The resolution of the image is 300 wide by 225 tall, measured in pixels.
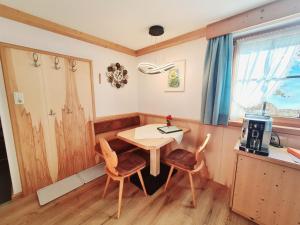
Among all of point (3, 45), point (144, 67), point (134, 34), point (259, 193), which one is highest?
point (134, 34)

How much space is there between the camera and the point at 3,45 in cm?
147

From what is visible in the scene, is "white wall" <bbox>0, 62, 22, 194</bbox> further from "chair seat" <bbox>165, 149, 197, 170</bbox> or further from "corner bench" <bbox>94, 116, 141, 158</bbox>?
"chair seat" <bbox>165, 149, 197, 170</bbox>

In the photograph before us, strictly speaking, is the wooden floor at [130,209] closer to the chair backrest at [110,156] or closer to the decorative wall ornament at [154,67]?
the chair backrest at [110,156]

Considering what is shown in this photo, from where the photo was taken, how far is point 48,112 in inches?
72.7

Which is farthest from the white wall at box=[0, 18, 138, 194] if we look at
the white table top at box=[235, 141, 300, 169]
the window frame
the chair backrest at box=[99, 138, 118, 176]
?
the white table top at box=[235, 141, 300, 169]

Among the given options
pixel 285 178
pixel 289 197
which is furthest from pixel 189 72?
pixel 289 197

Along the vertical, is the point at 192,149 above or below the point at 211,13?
below

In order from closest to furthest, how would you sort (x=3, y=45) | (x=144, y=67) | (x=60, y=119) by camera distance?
1. (x=3, y=45)
2. (x=144, y=67)
3. (x=60, y=119)

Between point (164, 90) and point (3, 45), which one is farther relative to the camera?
point (164, 90)

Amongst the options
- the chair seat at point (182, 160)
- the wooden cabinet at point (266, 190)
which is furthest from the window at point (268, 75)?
the chair seat at point (182, 160)

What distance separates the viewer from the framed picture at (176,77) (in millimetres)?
2281

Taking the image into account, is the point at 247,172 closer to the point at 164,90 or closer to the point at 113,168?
the point at 113,168

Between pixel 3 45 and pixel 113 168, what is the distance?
71.0 inches

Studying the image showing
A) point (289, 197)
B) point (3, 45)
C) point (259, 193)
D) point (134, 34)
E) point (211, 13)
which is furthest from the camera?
point (134, 34)
